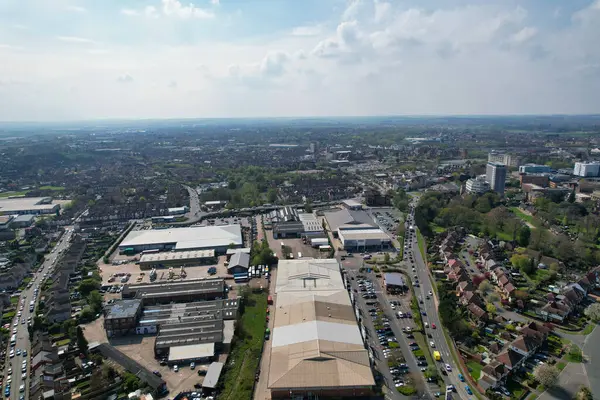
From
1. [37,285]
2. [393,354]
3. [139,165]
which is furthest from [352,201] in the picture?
[139,165]

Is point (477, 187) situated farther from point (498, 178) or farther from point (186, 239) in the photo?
point (186, 239)

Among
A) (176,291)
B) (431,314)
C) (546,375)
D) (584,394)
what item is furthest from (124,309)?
(584,394)

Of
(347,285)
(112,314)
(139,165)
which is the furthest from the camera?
(139,165)

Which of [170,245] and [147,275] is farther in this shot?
[170,245]

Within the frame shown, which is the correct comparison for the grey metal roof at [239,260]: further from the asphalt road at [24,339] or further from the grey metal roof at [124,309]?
the asphalt road at [24,339]

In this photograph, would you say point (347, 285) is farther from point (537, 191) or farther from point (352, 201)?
point (537, 191)

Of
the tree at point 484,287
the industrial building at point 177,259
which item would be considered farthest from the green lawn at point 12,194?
the tree at point 484,287
